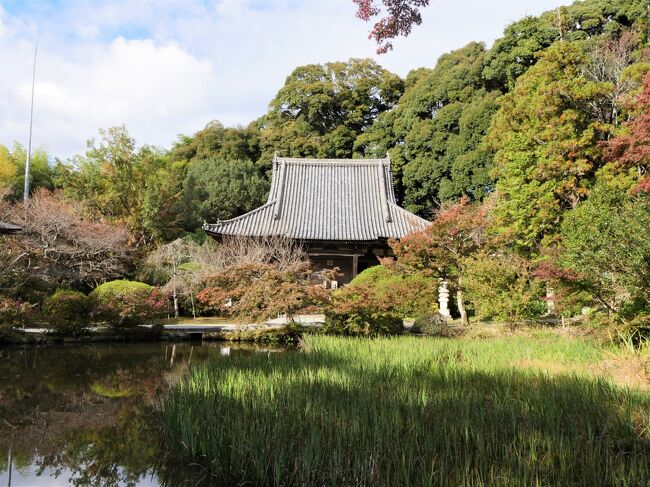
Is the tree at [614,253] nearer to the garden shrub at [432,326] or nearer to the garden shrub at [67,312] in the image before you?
the garden shrub at [432,326]

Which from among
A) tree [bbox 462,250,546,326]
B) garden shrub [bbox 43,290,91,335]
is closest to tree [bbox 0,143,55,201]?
garden shrub [bbox 43,290,91,335]

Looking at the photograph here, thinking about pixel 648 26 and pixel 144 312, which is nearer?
pixel 144 312

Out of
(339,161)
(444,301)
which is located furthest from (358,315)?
(339,161)

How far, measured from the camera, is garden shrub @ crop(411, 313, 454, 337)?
11.1m

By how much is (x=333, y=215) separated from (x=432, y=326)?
885 centimetres

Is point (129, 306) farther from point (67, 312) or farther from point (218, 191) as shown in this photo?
point (218, 191)

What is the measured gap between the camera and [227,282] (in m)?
11.5

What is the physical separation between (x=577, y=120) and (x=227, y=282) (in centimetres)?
991

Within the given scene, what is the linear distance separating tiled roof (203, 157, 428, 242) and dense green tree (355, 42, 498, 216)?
297 centimetres

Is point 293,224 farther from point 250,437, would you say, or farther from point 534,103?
point 250,437

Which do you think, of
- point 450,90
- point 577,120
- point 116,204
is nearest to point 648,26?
point 577,120

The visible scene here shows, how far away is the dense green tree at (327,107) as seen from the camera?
28953 millimetres

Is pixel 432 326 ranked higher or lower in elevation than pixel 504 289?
lower

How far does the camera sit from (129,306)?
11.8m
